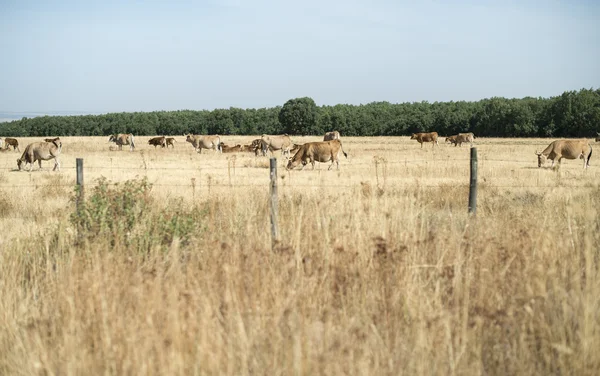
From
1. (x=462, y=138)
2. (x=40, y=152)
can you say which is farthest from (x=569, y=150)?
(x=462, y=138)

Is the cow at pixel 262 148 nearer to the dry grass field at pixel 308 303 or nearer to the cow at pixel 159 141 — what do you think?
the cow at pixel 159 141

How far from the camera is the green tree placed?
322ft

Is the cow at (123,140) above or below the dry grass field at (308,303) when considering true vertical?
above

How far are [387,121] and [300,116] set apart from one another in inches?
586

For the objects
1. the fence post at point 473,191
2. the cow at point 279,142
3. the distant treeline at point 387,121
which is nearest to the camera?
the fence post at point 473,191

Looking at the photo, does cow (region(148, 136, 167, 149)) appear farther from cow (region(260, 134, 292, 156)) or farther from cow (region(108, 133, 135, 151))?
cow (region(260, 134, 292, 156))

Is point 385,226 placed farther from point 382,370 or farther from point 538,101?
point 538,101

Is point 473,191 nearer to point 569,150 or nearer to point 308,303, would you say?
point 308,303

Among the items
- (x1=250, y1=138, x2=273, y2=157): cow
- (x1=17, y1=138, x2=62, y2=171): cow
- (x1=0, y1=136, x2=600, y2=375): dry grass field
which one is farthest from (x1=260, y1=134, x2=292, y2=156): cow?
(x1=0, y1=136, x2=600, y2=375): dry grass field

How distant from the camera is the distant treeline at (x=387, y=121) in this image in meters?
73.9

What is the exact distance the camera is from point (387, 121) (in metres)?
99.6

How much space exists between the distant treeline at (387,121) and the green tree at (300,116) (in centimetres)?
25

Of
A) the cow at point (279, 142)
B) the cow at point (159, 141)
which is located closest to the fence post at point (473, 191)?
the cow at point (279, 142)

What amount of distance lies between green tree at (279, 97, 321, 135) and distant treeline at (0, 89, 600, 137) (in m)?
0.25
